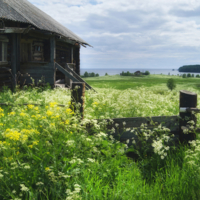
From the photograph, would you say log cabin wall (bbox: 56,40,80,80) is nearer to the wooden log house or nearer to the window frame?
the wooden log house

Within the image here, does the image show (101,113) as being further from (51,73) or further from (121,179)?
(51,73)

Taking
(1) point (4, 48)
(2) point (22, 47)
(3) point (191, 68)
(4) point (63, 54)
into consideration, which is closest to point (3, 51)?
(1) point (4, 48)

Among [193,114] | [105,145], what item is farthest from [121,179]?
[193,114]

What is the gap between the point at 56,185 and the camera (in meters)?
2.62

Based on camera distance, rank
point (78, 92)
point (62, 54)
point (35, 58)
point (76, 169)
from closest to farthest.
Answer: point (76, 169), point (78, 92), point (35, 58), point (62, 54)

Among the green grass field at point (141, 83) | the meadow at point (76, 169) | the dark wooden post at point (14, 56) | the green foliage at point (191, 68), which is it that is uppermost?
the green foliage at point (191, 68)

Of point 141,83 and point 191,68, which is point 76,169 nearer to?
point 141,83

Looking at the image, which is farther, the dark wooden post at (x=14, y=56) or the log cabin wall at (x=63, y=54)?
the log cabin wall at (x=63, y=54)

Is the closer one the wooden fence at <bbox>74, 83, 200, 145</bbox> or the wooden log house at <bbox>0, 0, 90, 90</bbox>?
the wooden fence at <bbox>74, 83, 200, 145</bbox>

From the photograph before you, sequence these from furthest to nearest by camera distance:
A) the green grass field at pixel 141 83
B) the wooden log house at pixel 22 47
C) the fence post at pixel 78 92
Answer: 1. the green grass field at pixel 141 83
2. the wooden log house at pixel 22 47
3. the fence post at pixel 78 92

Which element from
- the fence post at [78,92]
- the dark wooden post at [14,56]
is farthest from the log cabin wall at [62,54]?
the fence post at [78,92]

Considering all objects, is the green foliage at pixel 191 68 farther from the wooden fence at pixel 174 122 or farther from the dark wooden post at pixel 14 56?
the wooden fence at pixel 174 122

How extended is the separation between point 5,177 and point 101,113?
8.56ft

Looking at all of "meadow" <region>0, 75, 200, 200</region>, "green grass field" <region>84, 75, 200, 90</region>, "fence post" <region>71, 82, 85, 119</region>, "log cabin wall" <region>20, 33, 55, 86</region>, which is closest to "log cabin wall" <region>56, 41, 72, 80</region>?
"log cabin wall" <region>20, 33, 55, 86</region>
